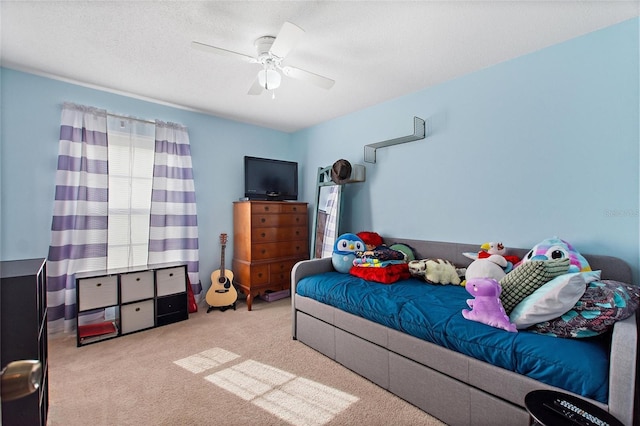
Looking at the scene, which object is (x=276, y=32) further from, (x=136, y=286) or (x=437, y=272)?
(x=136, y=286)

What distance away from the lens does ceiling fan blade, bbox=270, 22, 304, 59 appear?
1678mm

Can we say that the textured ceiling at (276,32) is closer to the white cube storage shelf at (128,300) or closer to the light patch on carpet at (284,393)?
the white cube storage shelf at (128,300)

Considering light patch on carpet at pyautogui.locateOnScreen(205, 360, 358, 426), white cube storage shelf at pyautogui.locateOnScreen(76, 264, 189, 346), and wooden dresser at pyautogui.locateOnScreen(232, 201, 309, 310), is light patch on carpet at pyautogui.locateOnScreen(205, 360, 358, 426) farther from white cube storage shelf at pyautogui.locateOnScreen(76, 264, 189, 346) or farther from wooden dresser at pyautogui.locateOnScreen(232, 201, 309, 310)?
wooden dresser at pyautogui.locateOnScreen(232, 201, 309, 310)

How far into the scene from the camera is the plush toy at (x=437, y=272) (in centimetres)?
245

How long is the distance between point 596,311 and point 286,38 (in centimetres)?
217

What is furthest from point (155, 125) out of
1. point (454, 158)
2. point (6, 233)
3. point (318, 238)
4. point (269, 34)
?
point (454, 158)

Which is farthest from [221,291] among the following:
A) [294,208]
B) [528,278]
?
[528,278]

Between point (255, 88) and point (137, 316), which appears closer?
point (255, 88)

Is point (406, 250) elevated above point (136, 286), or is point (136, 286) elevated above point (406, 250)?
point (406, 250)

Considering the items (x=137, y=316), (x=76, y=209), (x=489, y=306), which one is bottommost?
(x=137, y=316)

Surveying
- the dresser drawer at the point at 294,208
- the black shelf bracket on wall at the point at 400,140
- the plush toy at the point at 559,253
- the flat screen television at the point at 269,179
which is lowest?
the plush toy at the point at 559,253

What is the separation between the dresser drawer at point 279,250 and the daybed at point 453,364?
3.77 feet

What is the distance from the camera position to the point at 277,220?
384cm

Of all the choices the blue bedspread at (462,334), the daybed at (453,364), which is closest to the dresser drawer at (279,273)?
the daybed at (453,364)
